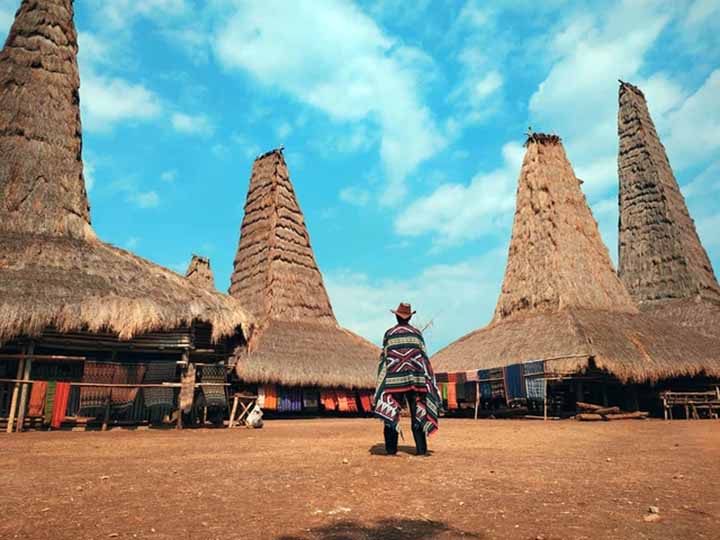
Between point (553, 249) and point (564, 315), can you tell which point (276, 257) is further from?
point (564, 315)

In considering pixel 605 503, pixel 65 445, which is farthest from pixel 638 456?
pixel 65 445

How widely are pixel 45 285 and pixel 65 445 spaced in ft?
15.9

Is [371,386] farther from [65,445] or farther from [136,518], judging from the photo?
[136,518]

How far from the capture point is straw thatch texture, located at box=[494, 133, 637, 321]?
64.1ft

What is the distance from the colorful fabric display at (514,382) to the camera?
15.5m

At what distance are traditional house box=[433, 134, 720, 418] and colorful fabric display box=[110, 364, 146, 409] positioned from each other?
1058cm

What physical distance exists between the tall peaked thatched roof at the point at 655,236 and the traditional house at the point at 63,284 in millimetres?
20153

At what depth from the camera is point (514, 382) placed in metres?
15.8

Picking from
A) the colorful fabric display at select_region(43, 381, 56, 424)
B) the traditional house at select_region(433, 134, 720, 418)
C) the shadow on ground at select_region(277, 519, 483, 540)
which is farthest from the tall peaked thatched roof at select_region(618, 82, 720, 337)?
the colorful fabric display at select_region(43, 381, 56, 424)

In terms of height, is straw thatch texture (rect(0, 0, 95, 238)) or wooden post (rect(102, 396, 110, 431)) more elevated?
straw thatch texture (rect(0, 0, 95, 238))

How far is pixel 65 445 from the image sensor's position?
7445mm

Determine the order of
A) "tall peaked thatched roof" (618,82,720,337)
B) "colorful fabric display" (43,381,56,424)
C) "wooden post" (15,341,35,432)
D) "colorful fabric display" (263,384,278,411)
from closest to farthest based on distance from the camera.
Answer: "wooden post" (15,341,35,432) < "colorful fabric display" (43,381,56,424) < "colorful fabric display" (263,384,278,411) < "tall peaked thatched roof" (618,82,720,337)

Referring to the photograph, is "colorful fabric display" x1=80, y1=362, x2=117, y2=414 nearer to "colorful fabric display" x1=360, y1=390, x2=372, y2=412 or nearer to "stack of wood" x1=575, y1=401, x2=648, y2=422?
"colorful fabric display" x1=360, y1=390, x2=372, y2=412

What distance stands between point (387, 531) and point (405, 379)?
3034 mm
